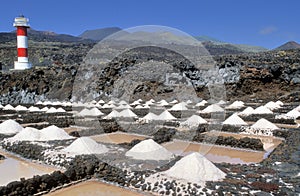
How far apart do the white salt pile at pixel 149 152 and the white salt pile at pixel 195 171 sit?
1629 millimetres

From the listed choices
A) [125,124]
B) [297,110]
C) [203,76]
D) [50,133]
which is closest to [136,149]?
[50,133]

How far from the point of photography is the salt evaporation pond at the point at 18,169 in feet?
30.0

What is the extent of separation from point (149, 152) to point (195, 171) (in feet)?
8.27

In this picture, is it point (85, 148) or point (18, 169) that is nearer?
point (18, 169)

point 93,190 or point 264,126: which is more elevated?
point 264,126

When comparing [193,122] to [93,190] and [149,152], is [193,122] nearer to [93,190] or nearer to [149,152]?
[149,152]

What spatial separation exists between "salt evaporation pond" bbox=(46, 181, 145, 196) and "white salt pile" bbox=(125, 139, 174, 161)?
2.14m

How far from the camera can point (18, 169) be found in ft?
32.8

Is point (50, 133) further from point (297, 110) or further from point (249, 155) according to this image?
point (297, 110)

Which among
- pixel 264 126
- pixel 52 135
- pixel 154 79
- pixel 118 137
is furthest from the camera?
pixel 154 79

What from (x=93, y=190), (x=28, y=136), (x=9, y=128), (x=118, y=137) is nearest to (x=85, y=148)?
(x=93, y=190)

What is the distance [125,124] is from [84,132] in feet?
10.6

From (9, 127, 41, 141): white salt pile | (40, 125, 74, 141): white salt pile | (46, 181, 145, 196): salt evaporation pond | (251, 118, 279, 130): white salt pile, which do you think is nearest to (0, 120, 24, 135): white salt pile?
(9, 127, 41, 141): white salt pile

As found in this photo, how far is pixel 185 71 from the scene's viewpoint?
36844 mm
